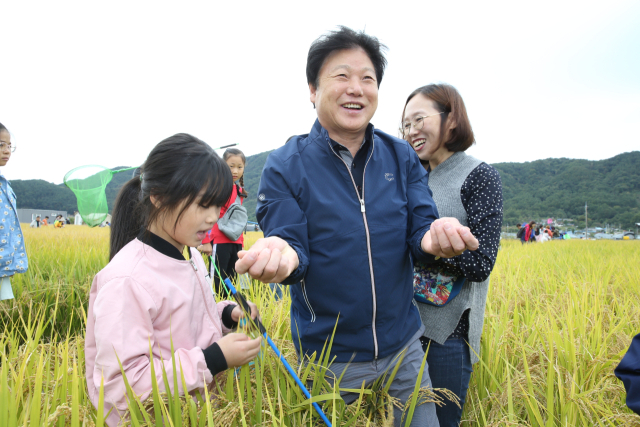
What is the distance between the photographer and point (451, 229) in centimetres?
99

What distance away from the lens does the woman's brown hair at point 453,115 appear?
154 cm

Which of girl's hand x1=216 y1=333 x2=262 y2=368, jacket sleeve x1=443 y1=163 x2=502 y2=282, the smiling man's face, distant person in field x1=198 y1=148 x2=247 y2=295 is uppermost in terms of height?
the smiling man's face

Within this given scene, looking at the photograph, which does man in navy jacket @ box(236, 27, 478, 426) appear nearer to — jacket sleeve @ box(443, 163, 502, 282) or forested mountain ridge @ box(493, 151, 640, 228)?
jacket sleeve @ box(443, 163, 502, 282)

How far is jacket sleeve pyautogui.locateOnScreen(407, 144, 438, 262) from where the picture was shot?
46.9 inches

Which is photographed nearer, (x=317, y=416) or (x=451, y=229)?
(x=451, y=229)

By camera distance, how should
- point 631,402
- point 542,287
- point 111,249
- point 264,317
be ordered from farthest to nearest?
1. point 542,287
2. point 264,317
3. point 111,249
4. point 631,402

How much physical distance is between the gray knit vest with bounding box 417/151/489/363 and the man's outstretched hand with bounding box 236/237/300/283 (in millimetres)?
677

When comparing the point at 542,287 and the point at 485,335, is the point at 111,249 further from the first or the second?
the point at 542,287

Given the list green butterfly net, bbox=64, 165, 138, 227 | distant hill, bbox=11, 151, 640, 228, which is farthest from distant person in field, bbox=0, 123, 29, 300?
distant hill, bbox=11, 151, 640, 228

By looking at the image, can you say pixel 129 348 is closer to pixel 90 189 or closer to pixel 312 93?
pixel 312 93

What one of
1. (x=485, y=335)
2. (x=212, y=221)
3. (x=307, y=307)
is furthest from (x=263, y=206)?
(x=485, y=335)

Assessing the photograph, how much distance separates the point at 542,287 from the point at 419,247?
130 inches

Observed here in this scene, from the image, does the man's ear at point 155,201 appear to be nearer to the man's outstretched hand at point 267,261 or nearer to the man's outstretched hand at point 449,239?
the man's outstretched hand at point 267,261

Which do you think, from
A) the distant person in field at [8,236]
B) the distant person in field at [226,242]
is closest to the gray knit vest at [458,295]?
the distant person in field at [226,242]
